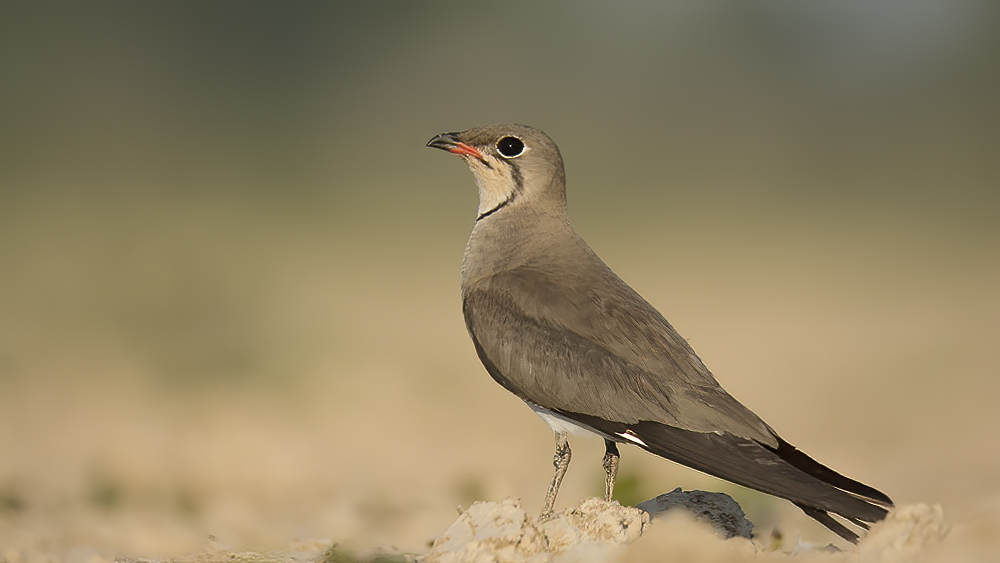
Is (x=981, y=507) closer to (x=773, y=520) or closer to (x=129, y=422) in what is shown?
(x=773, y=520)

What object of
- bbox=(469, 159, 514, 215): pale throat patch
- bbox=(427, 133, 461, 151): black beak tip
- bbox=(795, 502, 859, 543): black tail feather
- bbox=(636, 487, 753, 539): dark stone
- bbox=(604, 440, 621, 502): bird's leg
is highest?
bbox=(427, 133, 461, 151): black beak tip

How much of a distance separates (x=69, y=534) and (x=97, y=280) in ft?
24.8

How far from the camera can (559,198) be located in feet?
20.1

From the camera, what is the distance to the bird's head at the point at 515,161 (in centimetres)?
608

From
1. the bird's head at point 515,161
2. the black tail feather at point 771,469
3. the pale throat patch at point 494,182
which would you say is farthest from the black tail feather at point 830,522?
the pale throat patch at point 494,182

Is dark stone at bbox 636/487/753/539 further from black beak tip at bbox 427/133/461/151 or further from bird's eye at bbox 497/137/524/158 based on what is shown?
black beak tip at bbox 427/133/461/151

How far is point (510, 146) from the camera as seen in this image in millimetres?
6090

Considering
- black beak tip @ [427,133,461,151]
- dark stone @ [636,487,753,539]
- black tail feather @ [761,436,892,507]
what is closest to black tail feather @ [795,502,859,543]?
black tail feather @ [761,436,892,507]

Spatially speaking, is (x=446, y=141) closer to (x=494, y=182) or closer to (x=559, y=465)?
(x=494, y=182)

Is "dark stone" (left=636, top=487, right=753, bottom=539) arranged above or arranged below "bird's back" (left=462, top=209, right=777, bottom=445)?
below

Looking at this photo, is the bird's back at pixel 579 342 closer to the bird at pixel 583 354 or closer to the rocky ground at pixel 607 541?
the bird at pixel 583 354

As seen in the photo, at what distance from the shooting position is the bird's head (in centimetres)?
608

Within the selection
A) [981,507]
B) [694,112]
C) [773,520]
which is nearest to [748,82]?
[694,112]

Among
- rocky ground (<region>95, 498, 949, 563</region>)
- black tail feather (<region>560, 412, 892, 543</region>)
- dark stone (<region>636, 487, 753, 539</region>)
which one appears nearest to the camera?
rocky ground (<region>95, 498, 949, 563</region>)
